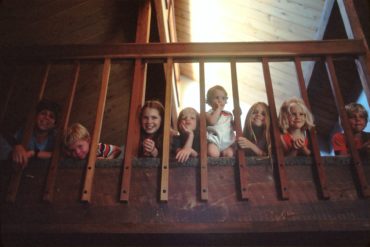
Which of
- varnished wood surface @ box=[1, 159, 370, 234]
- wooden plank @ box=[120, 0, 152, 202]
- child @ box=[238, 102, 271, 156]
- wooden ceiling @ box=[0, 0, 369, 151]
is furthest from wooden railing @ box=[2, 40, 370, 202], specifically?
wooden ceiling @ box=[0, 0, 369, 151]

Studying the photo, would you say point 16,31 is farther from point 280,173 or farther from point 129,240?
point 280,173

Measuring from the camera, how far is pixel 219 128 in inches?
95.5

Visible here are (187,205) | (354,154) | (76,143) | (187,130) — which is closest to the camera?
(187,205)

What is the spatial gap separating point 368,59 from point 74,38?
2654mm

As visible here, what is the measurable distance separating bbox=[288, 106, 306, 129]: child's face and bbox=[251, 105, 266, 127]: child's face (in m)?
0.16

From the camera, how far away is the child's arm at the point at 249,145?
193 centimetres

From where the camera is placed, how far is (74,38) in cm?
373

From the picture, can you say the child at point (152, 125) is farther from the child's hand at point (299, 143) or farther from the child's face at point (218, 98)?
the child's hand at point (299, 143)

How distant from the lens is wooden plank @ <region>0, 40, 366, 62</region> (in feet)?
7.49

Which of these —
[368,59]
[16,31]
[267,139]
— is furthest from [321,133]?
[16,31]

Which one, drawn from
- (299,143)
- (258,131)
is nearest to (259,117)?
(258,131)

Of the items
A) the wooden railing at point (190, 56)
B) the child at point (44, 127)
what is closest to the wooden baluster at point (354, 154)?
the wooden railing at point (190, 56)

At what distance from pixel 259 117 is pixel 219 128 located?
10.7 inches

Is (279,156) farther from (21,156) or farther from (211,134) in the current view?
(21,156)
